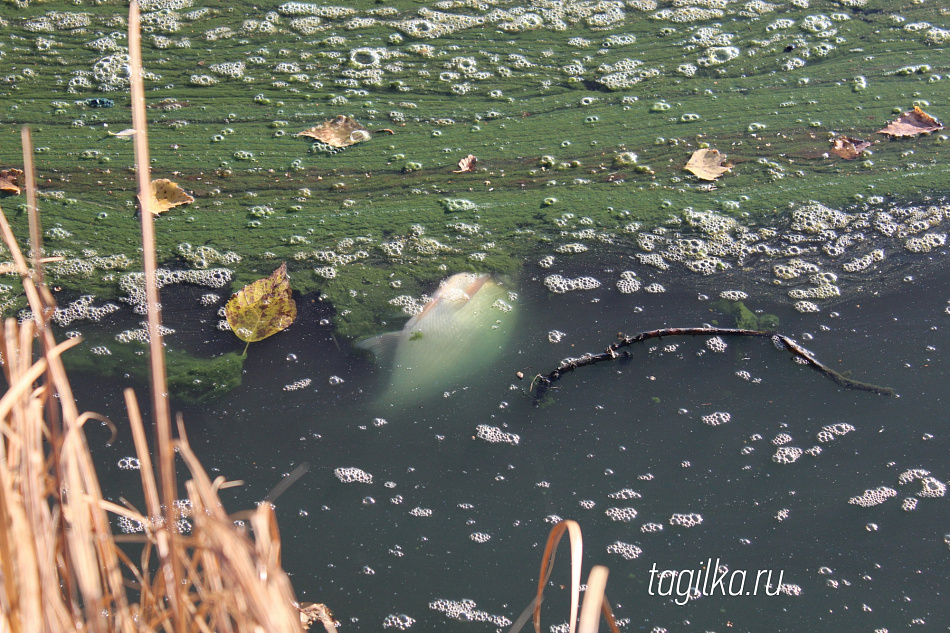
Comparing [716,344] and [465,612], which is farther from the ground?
[716,344]

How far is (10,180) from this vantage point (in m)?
1.75

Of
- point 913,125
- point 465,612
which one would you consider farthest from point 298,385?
point 913,125

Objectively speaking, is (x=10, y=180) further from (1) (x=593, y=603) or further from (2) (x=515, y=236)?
(1) (x=593, y=603)

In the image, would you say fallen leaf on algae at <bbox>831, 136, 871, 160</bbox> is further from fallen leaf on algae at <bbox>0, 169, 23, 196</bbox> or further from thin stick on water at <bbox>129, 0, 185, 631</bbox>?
fallen leaf on algae at <bbox>0, 169, 23, 196</bbox>

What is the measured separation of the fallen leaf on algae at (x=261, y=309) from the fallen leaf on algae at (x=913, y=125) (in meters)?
1.64

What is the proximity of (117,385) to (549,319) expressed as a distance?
0.89 metres

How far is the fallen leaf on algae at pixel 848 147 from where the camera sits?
186cm

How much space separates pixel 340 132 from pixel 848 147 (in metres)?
1.39

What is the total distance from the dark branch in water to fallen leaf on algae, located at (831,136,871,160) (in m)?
0.71

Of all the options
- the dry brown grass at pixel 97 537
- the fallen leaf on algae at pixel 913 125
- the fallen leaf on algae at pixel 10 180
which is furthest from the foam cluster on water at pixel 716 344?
the fallen leaf on algae at pixel 10 180

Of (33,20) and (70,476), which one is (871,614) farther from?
(33,20)

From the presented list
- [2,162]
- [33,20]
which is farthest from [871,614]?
[33,20]

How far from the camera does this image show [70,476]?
603mm

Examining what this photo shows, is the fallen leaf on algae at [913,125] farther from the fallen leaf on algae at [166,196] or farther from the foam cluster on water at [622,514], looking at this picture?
the fallen leaf on algae at [166,196]
